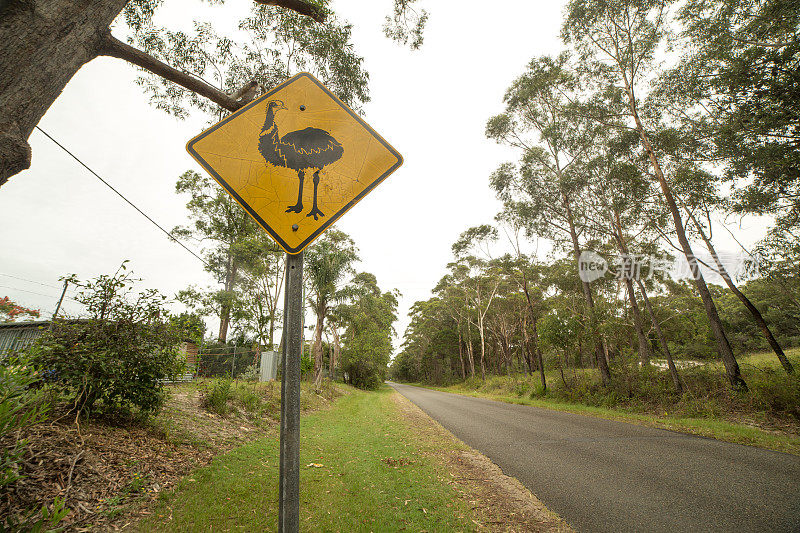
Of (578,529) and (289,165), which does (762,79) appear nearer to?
(578,529)

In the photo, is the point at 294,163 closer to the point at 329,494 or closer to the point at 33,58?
the point at 33,58

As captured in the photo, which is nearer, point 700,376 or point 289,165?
point 289,165

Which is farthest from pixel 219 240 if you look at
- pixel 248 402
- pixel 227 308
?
pixel 248 402

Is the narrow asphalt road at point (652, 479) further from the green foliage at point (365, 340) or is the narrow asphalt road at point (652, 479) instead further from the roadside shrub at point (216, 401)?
the green foliage at point (365, 340)

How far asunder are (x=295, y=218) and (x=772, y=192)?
15.7 metres

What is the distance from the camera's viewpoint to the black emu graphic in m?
1.48

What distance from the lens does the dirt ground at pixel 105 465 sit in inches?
104

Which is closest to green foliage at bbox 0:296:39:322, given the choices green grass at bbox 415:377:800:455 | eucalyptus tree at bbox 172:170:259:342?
eucalyptus tree at bbox 172:170:259:342

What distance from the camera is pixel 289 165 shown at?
1.48 meters

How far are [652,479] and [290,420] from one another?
549 centimetres

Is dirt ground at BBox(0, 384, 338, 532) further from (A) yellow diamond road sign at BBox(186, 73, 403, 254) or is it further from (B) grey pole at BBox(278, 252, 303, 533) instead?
(A) yellow diamond road sign at BBox(186, 73, 403, 254)

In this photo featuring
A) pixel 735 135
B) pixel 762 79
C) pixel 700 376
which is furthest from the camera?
pixel 700 376

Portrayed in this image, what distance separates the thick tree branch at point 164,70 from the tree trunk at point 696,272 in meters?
14.6

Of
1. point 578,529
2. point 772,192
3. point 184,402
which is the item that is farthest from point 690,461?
point 772,192
